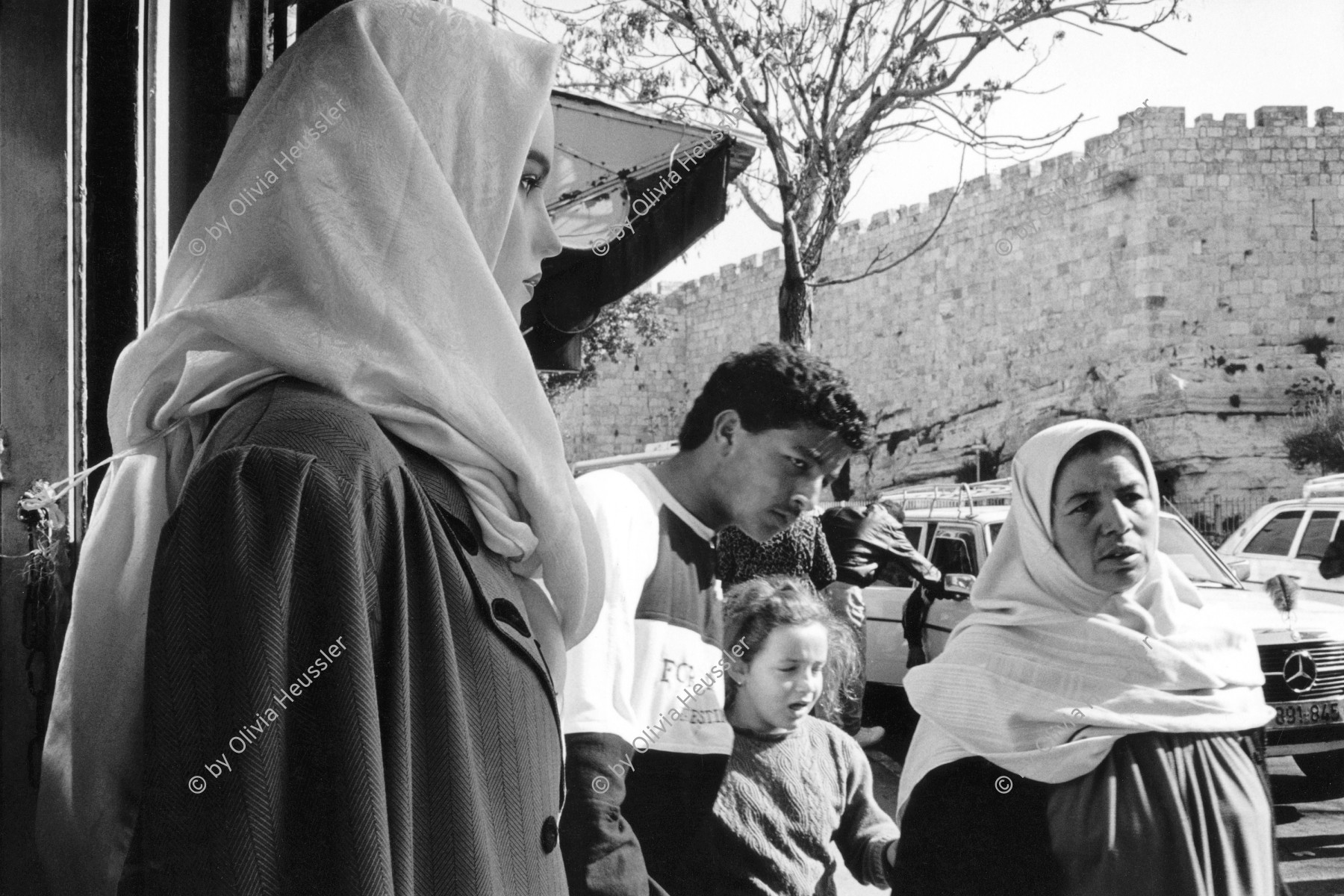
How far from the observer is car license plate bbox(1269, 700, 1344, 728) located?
318cm

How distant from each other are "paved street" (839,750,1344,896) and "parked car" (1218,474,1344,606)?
2.17ft

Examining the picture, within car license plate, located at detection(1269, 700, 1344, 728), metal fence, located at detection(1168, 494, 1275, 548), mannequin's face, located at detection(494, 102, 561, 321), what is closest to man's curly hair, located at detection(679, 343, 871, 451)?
mannequin's face, located at detection(494, 102, 561, 321)

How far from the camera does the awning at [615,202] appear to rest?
109 inches

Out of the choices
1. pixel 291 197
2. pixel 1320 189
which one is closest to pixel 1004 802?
pixel 291 197

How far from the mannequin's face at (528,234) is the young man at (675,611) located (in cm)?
57

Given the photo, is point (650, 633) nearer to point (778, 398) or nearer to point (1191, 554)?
point (778, 398)

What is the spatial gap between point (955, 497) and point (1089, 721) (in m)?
2.60

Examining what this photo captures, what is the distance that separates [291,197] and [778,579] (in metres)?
1.75

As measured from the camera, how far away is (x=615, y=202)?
9.36 feet

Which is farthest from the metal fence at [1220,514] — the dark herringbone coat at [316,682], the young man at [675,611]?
the dark herringbone coat at [316,682]

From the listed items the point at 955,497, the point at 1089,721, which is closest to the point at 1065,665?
the point at 1089,721

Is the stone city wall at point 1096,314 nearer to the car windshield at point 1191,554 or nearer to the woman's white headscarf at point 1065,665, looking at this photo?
the car windshield at point 1191,554

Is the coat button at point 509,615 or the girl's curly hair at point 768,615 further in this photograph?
the girl's curly hair at point 768,615

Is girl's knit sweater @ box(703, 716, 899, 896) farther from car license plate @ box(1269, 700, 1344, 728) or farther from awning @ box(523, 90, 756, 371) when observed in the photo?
car license plate @ box(1269, 700, 1344, 728)
